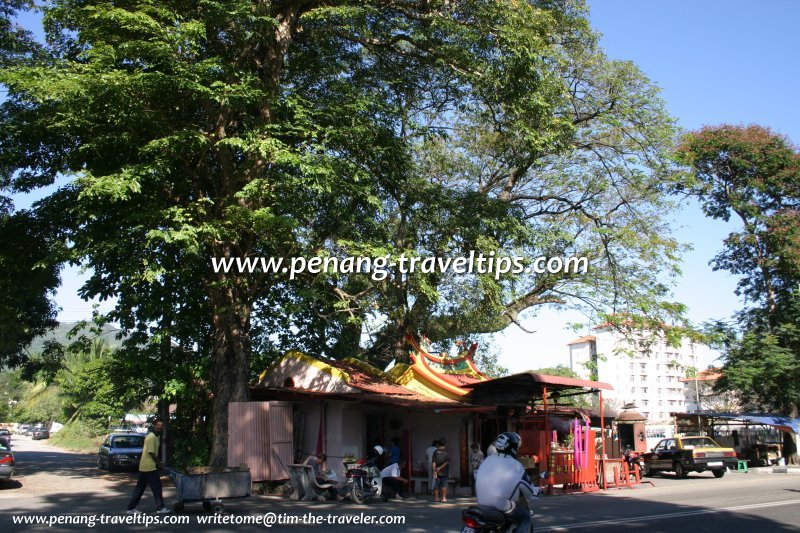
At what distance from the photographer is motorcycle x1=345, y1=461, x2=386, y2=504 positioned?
15234 millimetres

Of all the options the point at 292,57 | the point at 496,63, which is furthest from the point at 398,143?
the point at 292,57

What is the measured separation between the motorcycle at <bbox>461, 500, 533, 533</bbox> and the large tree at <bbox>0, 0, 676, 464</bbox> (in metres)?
9.29

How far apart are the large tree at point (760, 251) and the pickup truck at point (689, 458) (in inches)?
355

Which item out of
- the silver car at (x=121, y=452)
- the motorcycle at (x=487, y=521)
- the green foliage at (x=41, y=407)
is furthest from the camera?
the green foliage at (x=41, y=407)

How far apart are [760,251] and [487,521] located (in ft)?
113

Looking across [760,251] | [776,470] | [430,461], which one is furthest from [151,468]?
[760,251]

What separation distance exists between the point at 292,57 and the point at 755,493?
1720 centimetres

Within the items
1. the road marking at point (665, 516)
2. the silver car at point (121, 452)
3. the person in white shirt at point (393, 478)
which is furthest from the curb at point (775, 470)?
the silver car at point (121, 452)

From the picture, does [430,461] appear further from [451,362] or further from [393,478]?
[451,362]

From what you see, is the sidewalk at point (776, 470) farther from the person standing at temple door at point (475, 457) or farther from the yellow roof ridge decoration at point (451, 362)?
the person standing at temple door at point (475, 457)


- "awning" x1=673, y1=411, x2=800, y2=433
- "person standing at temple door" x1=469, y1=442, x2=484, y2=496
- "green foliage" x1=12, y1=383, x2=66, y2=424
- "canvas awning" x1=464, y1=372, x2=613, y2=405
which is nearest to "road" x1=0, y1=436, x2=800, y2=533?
"person standing at temple door" x1=469, y1=442, x2=484, y2=496

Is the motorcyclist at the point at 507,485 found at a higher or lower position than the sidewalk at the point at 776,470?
higher

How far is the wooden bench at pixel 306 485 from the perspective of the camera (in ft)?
50.9

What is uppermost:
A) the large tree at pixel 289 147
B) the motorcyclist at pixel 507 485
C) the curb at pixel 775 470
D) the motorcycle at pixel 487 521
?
the large tree at pixel 289 147
